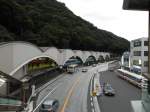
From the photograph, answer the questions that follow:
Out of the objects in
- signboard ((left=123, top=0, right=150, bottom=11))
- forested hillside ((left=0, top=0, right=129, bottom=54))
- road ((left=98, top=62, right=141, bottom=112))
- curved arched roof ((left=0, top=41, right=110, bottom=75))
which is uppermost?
forested hillside ((left=0, top=0, right=129, bottom=54))

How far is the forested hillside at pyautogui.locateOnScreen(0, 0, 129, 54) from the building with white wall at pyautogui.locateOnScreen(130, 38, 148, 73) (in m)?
33.2

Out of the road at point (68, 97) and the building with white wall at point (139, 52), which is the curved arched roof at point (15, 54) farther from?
the building with white wall at point (139, 52)

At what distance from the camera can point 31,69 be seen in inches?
2441

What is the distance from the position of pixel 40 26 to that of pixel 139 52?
150 feet

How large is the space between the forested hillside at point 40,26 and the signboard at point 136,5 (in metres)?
58.4

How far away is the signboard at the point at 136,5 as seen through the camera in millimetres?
9361

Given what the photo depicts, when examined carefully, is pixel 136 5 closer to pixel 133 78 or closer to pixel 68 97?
pixel 68 97

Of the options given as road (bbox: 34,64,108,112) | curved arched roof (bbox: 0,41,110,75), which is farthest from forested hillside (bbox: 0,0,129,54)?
road (bbox: 34,64,108,112)

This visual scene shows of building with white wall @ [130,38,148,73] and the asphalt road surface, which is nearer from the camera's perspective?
the asphalt road surface

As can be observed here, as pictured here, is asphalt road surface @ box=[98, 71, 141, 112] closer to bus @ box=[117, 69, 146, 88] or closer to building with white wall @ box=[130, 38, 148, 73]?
bus @ box=[117, 69, 146, 88]

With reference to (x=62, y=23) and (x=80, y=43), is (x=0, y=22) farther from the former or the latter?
(x=80, y=43)

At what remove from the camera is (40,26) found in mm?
111062

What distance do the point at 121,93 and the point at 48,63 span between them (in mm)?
32597

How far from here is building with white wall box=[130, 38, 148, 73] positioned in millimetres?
80050
